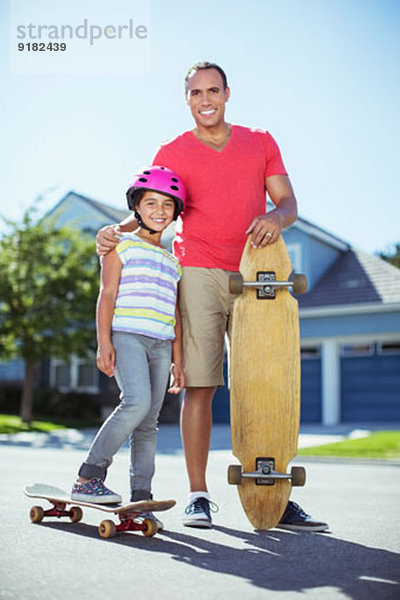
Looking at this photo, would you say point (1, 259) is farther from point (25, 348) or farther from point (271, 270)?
point (271, 270)

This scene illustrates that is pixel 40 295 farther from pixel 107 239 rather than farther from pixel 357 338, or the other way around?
pixel 107 239

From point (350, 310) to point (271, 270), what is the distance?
50.3ft

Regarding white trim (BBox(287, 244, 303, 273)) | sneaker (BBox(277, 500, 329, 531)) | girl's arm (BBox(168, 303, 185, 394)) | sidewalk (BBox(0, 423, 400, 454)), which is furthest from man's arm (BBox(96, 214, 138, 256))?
white trim (BBox(287, 244, 303, 273))

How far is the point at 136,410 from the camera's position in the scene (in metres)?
3.65

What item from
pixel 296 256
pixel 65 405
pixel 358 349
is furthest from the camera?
pixel 65 405

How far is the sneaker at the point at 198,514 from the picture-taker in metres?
3.80

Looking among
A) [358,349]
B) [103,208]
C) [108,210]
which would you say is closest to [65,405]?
[103,208]

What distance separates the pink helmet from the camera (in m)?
4.00

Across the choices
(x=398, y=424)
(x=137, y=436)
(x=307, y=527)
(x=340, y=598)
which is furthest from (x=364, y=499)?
(x=398, y=424)

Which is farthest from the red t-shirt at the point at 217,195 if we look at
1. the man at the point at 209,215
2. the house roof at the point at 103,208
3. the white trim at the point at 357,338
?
the house roof at the point at 103,208

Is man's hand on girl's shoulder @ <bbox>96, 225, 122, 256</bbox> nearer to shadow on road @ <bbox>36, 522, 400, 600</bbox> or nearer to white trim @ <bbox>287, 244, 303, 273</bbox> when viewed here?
shadow on road @ <bbox>36, 522, 400, 600</bbox>

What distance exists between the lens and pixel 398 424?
57.3 feet

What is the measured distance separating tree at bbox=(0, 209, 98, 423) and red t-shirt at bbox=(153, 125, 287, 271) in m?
13.9

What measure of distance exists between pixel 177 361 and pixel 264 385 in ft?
1.79
